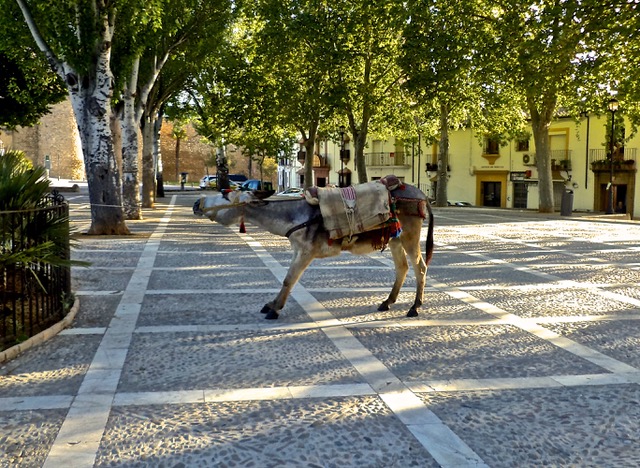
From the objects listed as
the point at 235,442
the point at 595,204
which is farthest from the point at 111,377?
the point at 595,204

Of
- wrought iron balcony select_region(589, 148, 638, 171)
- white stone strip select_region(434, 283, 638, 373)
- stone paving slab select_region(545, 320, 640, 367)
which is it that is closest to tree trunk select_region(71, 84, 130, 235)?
white stone strip select_region(434, 283, 638, 373)

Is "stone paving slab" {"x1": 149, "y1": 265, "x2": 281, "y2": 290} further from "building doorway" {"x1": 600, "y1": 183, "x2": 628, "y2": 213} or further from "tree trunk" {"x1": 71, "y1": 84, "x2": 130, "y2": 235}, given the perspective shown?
"building doorway" {"x1": 600, "y1": 183, "x2": 628, "y2": 213}

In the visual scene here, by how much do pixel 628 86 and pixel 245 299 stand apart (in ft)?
52.5

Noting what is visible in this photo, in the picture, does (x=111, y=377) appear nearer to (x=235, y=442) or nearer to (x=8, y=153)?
(x=235, y=442)

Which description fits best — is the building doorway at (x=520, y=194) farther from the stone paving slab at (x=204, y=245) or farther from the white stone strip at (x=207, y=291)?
the white stone strip at (x=207, y=291)

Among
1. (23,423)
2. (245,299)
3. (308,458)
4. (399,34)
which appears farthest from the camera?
(399,34)

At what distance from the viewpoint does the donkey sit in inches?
263

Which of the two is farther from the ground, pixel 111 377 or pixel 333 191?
pixel 333 191

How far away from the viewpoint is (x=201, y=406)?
13.4 ft

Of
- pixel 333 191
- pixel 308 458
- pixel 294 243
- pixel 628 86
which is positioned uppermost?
pixel 628 86

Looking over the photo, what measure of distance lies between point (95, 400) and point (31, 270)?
2.11 meters

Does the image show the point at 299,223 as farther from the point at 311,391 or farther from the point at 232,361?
the point at 311,391

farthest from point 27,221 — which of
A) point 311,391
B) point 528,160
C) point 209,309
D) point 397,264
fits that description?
point 528,160

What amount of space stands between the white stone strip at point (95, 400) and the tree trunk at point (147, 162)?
2080cm
